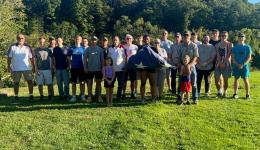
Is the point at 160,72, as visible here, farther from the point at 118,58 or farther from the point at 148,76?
the point at 118,58

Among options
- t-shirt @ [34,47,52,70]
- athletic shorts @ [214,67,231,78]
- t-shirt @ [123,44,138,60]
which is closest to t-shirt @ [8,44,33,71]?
t-shirt @ [34,47,52,70]

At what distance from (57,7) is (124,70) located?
331 ft

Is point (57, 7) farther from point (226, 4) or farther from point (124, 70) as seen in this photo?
point (124, 70)

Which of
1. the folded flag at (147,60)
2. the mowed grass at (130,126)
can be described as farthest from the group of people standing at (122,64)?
the mowed grass at (130,126)

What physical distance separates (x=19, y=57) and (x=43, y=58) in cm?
82

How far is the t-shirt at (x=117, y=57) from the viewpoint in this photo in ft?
44.5

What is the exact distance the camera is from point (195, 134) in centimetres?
1134

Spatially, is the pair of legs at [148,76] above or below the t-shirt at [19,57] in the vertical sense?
below

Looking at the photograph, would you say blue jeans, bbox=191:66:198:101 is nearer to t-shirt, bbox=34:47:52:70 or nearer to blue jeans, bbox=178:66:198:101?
blue jeans, bbox=178:66:198:101

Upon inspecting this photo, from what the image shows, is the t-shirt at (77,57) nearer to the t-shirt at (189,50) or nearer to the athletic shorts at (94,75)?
the athletic shorts at (94,75)

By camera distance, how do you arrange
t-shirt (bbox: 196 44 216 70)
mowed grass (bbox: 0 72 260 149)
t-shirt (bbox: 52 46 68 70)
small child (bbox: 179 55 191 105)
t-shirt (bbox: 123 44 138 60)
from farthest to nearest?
t-shirt (bbox: 196 44 216 70)
t-shirt (bbox: 52 46 68 70)
t-shirt (bbox: 123 44 138 60)
small child (bbox: 179 55 191 105)
mowed grass (bbox: 0 72 260 149)

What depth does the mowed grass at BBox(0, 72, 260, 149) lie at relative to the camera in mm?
10734

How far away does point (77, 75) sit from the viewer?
14156 mm

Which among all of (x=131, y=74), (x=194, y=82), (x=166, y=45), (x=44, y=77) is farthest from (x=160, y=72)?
(x=44, y=77)
